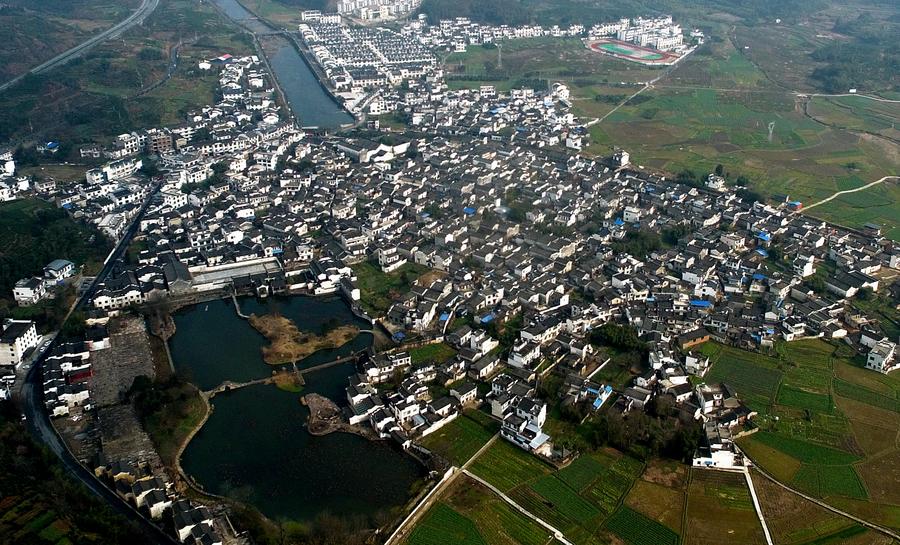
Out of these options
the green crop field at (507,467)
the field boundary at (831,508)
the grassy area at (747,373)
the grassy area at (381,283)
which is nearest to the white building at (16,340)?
the grassy area at (381,283)

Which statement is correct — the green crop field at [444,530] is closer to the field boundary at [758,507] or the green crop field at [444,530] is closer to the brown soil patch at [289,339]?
the field boundary at [758,507]

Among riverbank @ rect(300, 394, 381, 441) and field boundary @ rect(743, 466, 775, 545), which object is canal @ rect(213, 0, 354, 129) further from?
field boundary @ rect(743, 466, 775, 545)

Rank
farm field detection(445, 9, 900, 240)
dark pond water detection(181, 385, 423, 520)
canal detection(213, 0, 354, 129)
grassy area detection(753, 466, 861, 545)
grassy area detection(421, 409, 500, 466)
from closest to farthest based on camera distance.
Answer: grassy area detection(753, 466, 861, 545) → dark pond water detection(181, 385, 423, 520) → grassy area detection(421, 409, 500, 466) → farm field detection(445, 9, 900, 240) → canal detection(213, 0, 354, 129)

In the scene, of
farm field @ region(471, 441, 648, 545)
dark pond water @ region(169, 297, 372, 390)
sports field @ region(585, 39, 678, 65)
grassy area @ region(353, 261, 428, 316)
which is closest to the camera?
farm field @ region(471, 441, 648, 545)

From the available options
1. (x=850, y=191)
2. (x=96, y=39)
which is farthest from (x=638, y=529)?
(x=96, y=39)

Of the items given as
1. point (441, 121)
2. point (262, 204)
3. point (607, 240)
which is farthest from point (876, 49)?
point (262, 204)

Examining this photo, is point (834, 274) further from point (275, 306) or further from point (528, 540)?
point (275, 306)

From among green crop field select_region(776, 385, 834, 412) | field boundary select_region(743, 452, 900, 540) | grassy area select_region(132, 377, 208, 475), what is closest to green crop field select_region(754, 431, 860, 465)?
field boundary select_region(743, 452, 900, 540)
